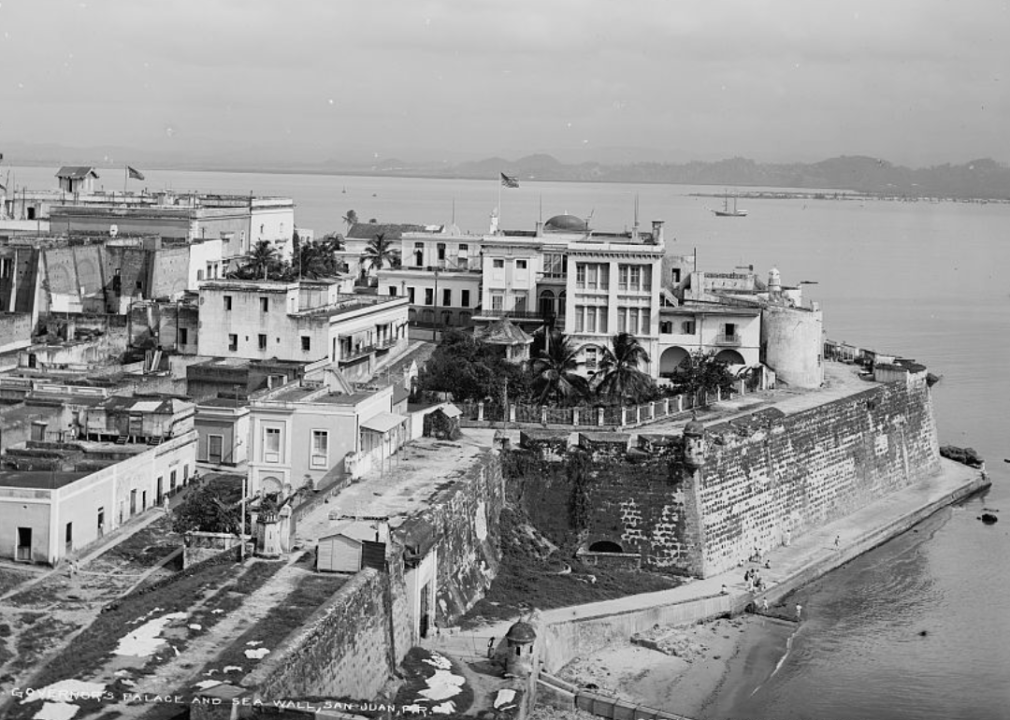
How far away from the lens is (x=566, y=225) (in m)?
63.4

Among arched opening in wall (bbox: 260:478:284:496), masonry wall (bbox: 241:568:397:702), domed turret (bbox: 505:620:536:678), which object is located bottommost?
domed turret (bbox: 505:620:536:678)

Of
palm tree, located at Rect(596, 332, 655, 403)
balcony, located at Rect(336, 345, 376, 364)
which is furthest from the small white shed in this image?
balcony, located at Rect(336, 345, 376, 364)

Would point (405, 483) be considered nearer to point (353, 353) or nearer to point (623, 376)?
point (623, 376)

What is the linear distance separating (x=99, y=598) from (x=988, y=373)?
59876 mm

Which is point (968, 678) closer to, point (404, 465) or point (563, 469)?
point (563, 469)

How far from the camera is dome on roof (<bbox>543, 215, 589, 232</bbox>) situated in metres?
63.1

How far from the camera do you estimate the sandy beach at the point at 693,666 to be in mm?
34594

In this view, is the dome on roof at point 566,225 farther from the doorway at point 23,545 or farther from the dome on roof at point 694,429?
the doorway at point 23,545

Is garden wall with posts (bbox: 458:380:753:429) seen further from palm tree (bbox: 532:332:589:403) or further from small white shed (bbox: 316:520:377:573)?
small white shed (bbox: 316:520:377:573)

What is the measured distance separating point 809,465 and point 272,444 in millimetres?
16820

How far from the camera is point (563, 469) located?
42.4 metres

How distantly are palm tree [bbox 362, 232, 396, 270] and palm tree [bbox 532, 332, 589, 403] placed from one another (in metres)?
20.1

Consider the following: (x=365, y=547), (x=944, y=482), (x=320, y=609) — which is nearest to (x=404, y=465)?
(x=365, y=547)

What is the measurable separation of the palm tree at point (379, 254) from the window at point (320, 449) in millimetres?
30209
